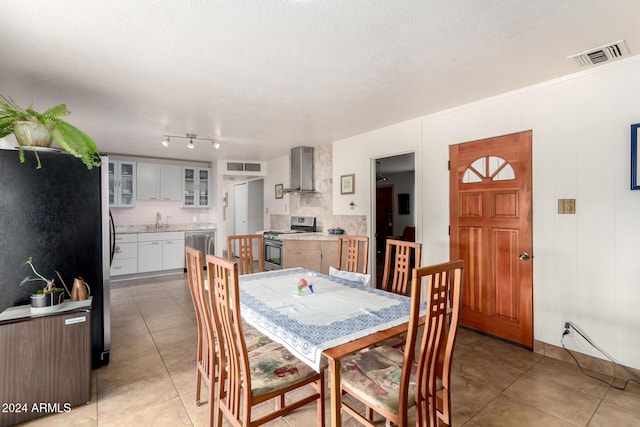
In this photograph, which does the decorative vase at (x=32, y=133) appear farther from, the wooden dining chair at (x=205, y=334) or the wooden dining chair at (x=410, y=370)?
the wooden dining chair at (x=410, y=370)

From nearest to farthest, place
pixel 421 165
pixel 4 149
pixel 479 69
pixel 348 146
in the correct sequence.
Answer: pixel 4 149, pixel 479 69, pixel 421 165, pixel 348 146

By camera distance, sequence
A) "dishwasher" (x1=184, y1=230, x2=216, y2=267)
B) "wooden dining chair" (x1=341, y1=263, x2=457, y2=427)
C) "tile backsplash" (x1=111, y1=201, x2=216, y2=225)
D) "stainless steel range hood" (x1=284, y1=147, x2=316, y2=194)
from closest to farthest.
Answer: "wooden dining chair" (x1=341, y1=263, x2=457, y2=427)
"stainless steel range hood" (x1=284, y1=147, x2=316, y2=194)
"tile backsplash" (x1=111, y1=201, x2=216, y2=225)
"dishwasher" (x1=184, y1=230, x2=216, y2=267)

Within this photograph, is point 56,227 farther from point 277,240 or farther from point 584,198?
point 584,198

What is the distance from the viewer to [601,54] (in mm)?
2156

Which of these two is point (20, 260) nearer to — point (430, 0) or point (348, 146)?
point (430, 0)

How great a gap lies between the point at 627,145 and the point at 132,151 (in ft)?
21.5

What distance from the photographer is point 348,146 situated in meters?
4.66

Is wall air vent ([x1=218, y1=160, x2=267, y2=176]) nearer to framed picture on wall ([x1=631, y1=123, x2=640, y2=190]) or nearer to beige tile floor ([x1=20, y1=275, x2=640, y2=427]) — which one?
beige tile floor ([x1=20, y1=275, x2=640, y2=427])

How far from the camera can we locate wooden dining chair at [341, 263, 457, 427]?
1.25m

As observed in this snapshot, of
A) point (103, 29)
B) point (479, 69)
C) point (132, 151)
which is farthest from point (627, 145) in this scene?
point (132, 151)

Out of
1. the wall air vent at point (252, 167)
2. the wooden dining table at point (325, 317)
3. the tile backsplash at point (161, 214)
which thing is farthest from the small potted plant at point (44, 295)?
the wall air vent at point (252, 167)

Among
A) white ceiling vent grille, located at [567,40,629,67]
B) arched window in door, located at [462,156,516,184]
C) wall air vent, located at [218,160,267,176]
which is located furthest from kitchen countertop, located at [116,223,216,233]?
white ceiling vent grille, located at [567,40,629,67]

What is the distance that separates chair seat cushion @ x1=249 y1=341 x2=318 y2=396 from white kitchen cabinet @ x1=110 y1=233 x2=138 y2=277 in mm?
4868

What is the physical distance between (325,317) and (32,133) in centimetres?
234
